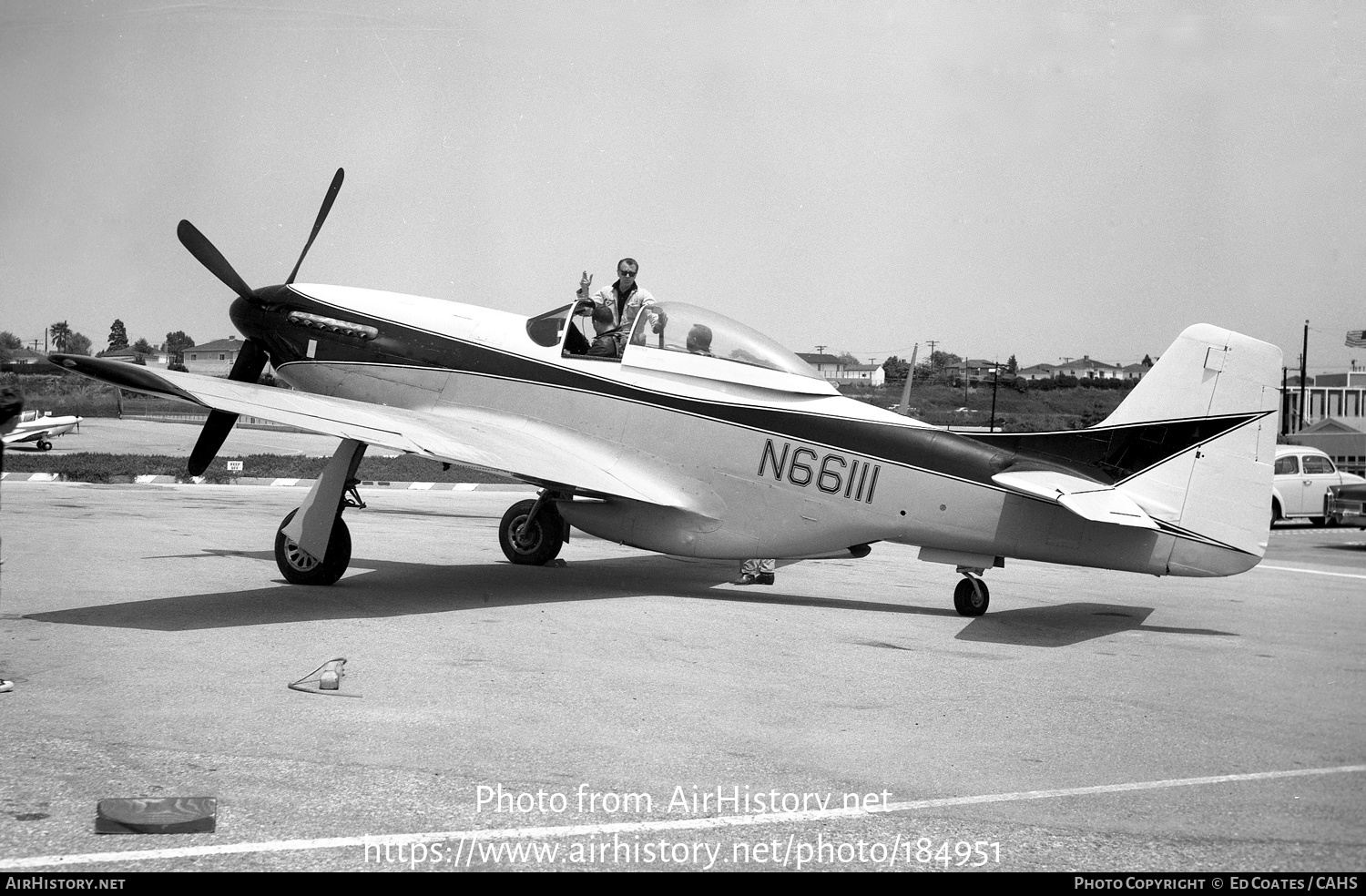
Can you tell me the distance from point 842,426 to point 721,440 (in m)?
1.06

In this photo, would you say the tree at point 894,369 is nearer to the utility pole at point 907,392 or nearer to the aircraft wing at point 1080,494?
the utility pole at point 907,392

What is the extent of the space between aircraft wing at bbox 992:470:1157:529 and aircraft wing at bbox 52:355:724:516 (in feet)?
8.54

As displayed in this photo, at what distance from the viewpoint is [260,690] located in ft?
18.9

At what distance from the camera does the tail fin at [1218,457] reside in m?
8.01

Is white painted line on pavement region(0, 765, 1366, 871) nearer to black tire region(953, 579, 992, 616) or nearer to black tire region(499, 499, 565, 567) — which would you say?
black tire region(953, 579, 992, 616)

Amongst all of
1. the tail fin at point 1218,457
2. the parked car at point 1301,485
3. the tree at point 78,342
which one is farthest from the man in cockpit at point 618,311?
the parked car at point 1301,485

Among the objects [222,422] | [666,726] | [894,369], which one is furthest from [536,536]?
[666,726]

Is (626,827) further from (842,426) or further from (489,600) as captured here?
(842,426)

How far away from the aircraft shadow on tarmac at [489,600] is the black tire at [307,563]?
134mm

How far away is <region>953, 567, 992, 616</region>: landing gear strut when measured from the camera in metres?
8.97

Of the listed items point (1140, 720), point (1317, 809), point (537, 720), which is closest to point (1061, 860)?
point (1317, 809)

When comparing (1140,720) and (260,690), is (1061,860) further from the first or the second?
(260,690)

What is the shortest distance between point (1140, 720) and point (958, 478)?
143 inches

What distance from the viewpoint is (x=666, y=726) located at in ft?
17.4
